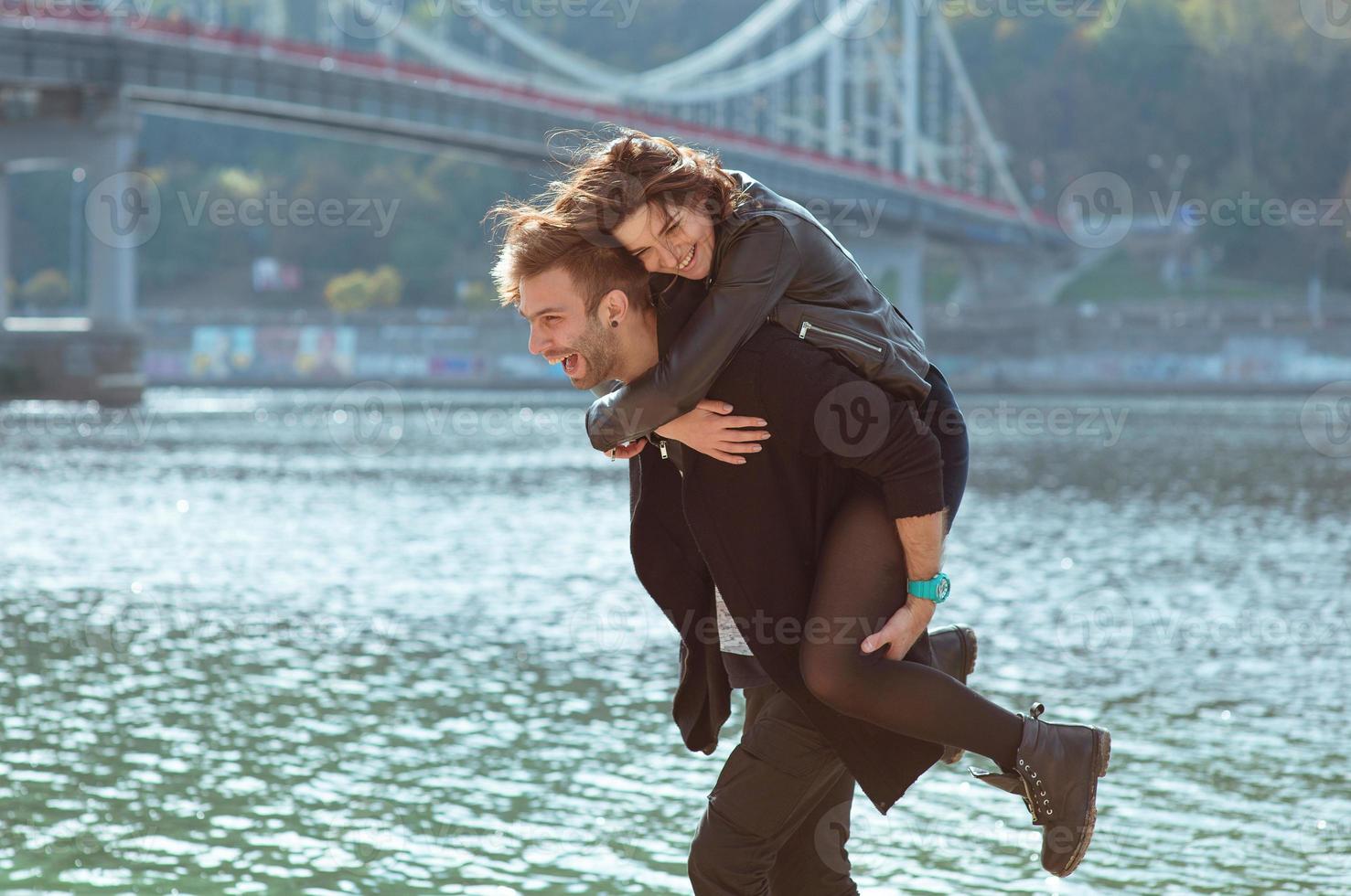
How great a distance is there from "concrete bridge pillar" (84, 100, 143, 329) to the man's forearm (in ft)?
130

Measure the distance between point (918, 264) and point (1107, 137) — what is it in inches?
1508

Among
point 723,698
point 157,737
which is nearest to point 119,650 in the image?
point 157,737

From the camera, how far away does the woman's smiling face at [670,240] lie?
8.79 ft

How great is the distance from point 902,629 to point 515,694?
4.42 m

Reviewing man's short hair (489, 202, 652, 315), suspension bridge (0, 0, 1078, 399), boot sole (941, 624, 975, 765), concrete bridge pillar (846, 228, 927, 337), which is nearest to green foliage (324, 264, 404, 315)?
suspension bridge (0, 0, 1078, 399)

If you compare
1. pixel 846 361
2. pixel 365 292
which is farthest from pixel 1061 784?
pixel 365 292

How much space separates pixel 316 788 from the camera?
5.25 m

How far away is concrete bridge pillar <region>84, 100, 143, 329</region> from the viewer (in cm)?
4034

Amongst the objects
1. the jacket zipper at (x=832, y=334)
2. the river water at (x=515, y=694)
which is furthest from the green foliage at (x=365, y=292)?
the jacket zipper at (x=832, y=334)

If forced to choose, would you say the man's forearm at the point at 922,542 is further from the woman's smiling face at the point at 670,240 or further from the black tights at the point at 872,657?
the woman's smiling face at the point at 670,240

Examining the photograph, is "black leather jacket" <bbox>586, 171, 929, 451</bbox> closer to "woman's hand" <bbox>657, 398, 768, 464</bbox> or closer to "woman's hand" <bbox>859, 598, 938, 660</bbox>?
"woman's hand" <bbox>657, 398, 768, 464</bbox>

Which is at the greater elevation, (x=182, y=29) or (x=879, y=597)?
(x=182, y=29)

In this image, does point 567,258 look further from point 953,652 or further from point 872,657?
point 953,652

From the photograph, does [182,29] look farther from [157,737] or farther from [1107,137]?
[1107,137]
